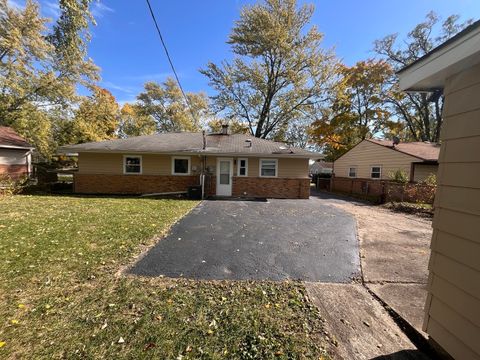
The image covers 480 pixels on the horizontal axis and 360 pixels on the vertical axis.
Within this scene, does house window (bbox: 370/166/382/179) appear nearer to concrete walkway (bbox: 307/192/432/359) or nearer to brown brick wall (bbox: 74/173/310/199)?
brown brick wall (bbox: 74/173/310/199)

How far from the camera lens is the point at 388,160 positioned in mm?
16594

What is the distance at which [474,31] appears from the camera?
5.91 feet

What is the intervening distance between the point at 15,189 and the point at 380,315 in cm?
1618

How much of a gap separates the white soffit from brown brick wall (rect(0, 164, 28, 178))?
796 inches

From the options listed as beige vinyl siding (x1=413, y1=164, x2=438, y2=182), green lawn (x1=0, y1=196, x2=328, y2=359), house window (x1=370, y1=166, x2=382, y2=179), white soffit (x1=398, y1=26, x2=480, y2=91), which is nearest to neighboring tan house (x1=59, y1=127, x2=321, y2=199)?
beige vinyl siding (x1=413, y1=164, x2=438, y2=182)

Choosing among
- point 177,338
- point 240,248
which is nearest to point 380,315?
point 177,338

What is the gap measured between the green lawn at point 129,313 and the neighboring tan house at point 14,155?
48.0 ft

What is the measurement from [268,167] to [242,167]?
150cm

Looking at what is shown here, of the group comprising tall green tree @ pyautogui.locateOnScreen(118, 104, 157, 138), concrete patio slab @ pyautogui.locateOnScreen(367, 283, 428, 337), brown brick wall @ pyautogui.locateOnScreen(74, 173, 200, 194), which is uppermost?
tall green tree @ pyautogui.locateOnScreen(118, 104, 157, 138)

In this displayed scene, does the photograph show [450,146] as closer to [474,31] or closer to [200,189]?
[474,31]

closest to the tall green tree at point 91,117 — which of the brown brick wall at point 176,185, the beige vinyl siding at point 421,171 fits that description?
the brown brick wall at point 176,185

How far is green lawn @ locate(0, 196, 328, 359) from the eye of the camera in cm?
238

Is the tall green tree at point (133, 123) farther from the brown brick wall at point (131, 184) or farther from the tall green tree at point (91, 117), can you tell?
the brown brick wall at point (131, 184)

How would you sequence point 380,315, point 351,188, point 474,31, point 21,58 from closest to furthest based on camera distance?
point 474,31 → point 380,315 → point 21,58 → point 351,188
